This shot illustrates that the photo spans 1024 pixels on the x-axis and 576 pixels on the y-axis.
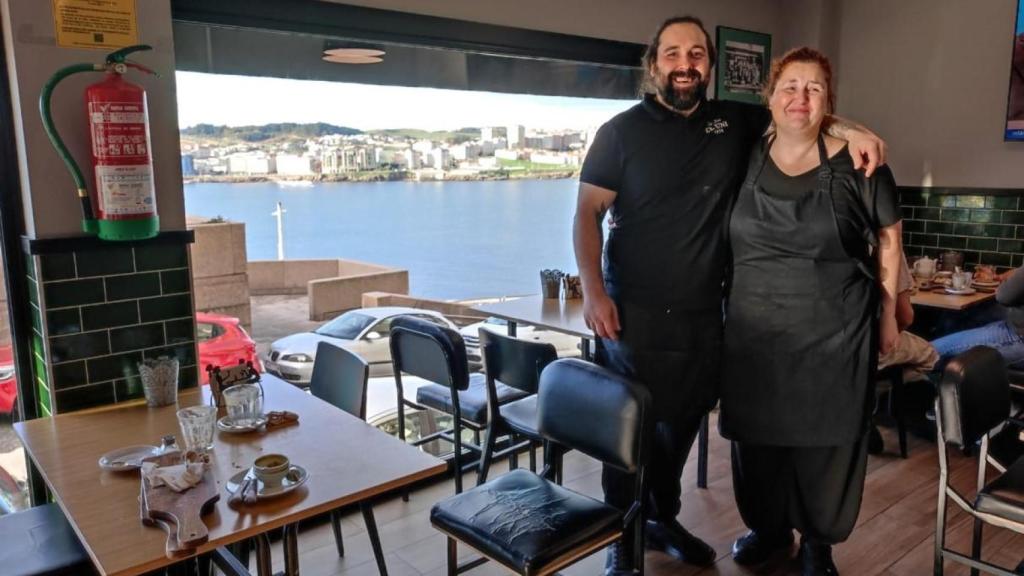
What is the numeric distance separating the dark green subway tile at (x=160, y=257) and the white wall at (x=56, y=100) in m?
0.18

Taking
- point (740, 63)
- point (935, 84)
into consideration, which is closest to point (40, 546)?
point (740, 63)

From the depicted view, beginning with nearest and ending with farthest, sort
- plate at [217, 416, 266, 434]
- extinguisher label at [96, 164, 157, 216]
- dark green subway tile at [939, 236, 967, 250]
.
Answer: plate at [217, 416, 266, 434]
extinguisher label at [96, 164, 157, 216]
dark green subway tile at [939, 236, 967, 250]

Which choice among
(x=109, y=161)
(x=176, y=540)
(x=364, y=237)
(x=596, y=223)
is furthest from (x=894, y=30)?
(x=176, y=540)

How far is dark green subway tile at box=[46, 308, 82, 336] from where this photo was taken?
6.70 feet

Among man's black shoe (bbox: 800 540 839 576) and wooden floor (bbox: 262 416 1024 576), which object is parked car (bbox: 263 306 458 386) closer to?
wooden floor (bbox: 262 416 1024 576)

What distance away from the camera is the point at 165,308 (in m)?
2.24

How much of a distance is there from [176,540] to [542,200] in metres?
2.49

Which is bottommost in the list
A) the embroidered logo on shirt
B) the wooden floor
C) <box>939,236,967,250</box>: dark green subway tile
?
the wooden floor

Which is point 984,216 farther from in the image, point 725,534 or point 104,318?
point 104,318

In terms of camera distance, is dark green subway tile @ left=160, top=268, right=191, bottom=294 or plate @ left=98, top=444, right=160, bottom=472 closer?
plate @ left=98, top=444, right=160, bottom=472

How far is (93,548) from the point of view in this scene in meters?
1.33

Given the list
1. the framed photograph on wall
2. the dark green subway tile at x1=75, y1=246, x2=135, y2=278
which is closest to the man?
the dark green subway tile at x1=75, y1=246, x2=135, y2=278

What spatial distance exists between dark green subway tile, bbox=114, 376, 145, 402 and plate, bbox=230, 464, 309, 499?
775 millimetres

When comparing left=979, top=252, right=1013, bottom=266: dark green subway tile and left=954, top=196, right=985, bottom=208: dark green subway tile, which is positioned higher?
left=954, top=196, right=985, bottom=208: dark green subway tile
